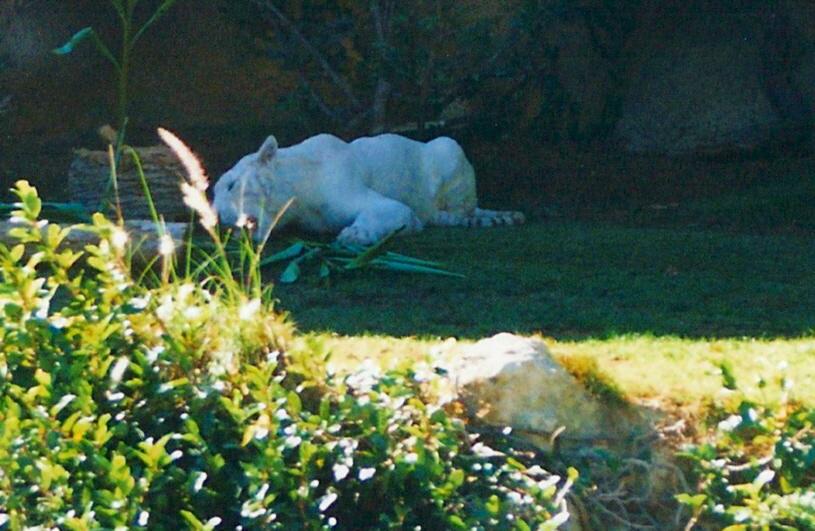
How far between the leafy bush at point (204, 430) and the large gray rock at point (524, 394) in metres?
0.13

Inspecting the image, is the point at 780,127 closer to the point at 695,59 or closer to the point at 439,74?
the point at 695,59

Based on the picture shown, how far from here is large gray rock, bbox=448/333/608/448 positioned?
4.52 metres

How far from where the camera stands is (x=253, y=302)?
4.50 meters

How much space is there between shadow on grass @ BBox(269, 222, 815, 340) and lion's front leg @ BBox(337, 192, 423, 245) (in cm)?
14

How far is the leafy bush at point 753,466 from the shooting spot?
427cm

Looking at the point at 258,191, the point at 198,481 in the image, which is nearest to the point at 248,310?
the point at 198,481

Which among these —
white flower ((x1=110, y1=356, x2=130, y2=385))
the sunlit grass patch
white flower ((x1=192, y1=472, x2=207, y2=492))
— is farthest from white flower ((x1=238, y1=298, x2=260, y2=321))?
white flower ((x1=192, y1=472, x2=207, y2=492))

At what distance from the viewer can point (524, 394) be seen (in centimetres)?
453

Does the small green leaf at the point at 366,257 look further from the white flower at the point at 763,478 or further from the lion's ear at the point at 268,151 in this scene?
the white flower at the point at 763,478

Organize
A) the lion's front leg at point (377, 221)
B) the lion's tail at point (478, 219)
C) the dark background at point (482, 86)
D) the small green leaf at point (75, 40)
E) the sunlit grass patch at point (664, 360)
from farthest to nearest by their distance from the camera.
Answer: the dark background at point (482, 86) < the lion's tail at point (478, 219) < the lion's front leg at point (377, 221) < the small green leaf at point (75, 40) < the sunlit grass patch at point (664, 360)

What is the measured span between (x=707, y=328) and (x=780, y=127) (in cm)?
611

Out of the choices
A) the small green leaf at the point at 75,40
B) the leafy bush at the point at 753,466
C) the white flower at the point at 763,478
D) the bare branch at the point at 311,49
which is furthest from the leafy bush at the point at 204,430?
the bare branch at the point at 311,49

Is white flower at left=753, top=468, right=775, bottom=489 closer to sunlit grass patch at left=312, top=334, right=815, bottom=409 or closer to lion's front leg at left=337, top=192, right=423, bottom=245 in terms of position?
sunlit grass patch at left=312, top=334, right=815, bottom=409

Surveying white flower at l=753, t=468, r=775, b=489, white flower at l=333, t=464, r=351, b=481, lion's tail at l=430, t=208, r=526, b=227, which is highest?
white flower at l=333, t=464, r=351, b=481
